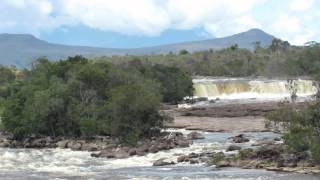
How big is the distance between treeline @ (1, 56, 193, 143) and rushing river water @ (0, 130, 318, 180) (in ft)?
17.3

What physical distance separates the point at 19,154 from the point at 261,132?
78.9 feet

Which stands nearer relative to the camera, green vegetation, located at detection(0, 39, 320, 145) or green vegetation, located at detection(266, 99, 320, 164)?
green vegetation, located at detection(266, 99, 320, 164)

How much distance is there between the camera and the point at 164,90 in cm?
10431

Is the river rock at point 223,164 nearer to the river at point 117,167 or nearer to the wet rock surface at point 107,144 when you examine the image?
the river at point 117,167

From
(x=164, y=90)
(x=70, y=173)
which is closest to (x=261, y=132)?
(x=70, y=173)

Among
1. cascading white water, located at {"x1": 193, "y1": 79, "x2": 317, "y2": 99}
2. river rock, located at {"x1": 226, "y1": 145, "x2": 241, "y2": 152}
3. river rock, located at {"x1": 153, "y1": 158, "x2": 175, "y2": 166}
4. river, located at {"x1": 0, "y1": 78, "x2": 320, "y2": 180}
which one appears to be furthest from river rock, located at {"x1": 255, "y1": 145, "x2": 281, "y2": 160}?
cascading white water, located at {"x1": 193, "y1": 79, "x2": 317, "y2": 99}

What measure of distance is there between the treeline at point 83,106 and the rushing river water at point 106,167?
208 inches

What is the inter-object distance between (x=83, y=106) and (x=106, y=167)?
67.4 feet

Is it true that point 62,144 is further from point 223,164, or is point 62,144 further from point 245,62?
point 245,62

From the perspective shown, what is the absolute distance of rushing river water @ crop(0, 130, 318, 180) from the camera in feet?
126

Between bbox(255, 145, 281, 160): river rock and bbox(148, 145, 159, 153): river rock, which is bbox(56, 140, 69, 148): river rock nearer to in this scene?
bbox(148, 145, 159, 153): river rock

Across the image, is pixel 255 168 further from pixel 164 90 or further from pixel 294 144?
pixel 164 90

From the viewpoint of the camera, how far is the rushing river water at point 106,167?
38.4 m

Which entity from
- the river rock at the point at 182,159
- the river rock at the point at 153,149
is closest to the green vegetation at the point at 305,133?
the river rock at the point at 182,159
